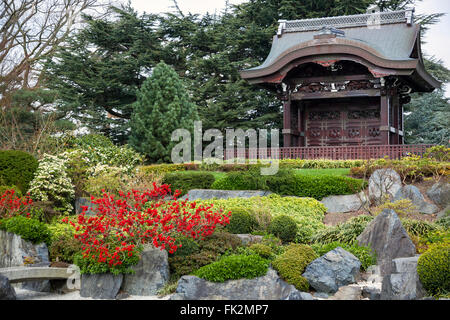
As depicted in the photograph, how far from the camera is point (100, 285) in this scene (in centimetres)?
782

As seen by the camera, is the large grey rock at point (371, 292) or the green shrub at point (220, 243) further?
the green shrub at point (220, 243)

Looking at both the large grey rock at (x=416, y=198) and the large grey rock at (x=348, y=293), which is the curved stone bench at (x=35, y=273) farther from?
the large grey rock at (x=416, y=198)

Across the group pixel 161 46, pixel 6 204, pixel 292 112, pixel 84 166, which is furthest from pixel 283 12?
pixel 6 204

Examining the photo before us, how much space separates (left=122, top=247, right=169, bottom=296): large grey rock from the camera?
792 centimetres

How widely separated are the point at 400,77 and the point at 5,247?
14.2m

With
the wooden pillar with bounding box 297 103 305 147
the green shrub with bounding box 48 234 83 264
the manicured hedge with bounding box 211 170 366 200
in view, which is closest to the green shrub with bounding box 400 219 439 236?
the manicured hedge with bounding box 211 170 366 200

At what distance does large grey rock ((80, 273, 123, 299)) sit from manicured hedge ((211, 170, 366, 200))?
6631 mm

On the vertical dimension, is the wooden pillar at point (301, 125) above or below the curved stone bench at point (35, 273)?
above

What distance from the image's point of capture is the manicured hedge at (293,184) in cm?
1330

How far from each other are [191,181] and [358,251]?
6.84 meters

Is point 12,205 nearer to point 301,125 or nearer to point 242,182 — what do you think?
point 242,182

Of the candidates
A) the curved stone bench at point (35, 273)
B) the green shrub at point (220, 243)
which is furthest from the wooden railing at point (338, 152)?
the curved stone bench at point (35, 273)

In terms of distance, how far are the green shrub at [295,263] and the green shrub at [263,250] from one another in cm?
29

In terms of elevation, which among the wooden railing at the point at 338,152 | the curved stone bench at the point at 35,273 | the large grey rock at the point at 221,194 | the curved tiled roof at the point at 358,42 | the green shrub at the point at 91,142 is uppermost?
the curved tiled roof at the point at 358,42
